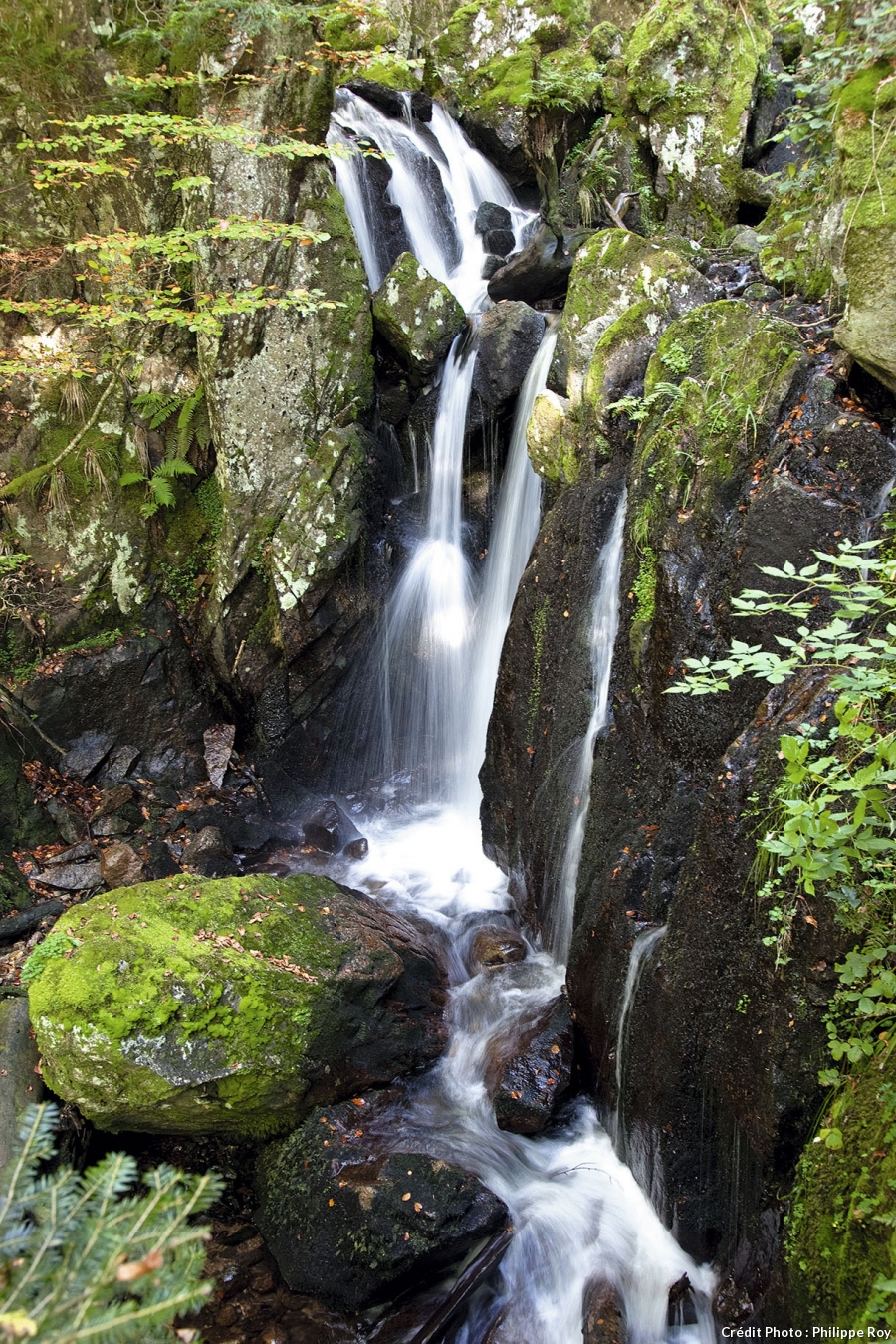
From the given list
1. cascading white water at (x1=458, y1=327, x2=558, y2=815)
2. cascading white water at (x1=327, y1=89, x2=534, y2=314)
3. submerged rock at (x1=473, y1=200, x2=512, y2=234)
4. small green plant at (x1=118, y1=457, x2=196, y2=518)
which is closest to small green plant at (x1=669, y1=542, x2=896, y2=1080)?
cascading white water at (x1=458, y1=327, x2=558, y2=815)

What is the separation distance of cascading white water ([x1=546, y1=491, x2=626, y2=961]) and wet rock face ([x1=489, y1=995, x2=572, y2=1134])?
0.61m

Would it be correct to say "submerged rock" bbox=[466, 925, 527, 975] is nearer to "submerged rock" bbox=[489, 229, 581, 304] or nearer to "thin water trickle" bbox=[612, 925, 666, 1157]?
"thin water trickle" bbox=[612, 925, 666, 1157]

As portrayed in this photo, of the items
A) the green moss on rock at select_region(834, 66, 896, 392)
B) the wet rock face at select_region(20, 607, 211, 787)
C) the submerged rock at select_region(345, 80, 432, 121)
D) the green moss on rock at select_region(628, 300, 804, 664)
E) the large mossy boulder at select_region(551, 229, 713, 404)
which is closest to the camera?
the green moss on rock at select_region(834, 66, 896, 392)

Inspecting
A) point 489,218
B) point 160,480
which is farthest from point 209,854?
point 489,218

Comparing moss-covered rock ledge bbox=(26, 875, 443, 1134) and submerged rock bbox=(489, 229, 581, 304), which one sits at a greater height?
submerged rock bbox=(489, 229, 581, 304)

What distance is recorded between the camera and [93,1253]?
4.69 ft

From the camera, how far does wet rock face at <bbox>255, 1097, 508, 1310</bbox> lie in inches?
163

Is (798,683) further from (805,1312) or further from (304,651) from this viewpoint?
(304,651)

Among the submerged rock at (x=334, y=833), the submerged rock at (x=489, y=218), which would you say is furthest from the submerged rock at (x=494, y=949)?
the submerged rock at (x=489, y=218)

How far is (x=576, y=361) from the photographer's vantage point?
21.3 feet

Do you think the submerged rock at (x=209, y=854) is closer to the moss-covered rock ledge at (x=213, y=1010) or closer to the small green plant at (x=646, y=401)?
the moss-covered rock ledge at (x=213, y=1010)

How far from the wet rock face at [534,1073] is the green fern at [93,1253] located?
12.4ft

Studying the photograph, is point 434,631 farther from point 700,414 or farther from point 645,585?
point 700,414

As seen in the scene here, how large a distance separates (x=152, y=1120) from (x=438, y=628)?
5.62 meters
